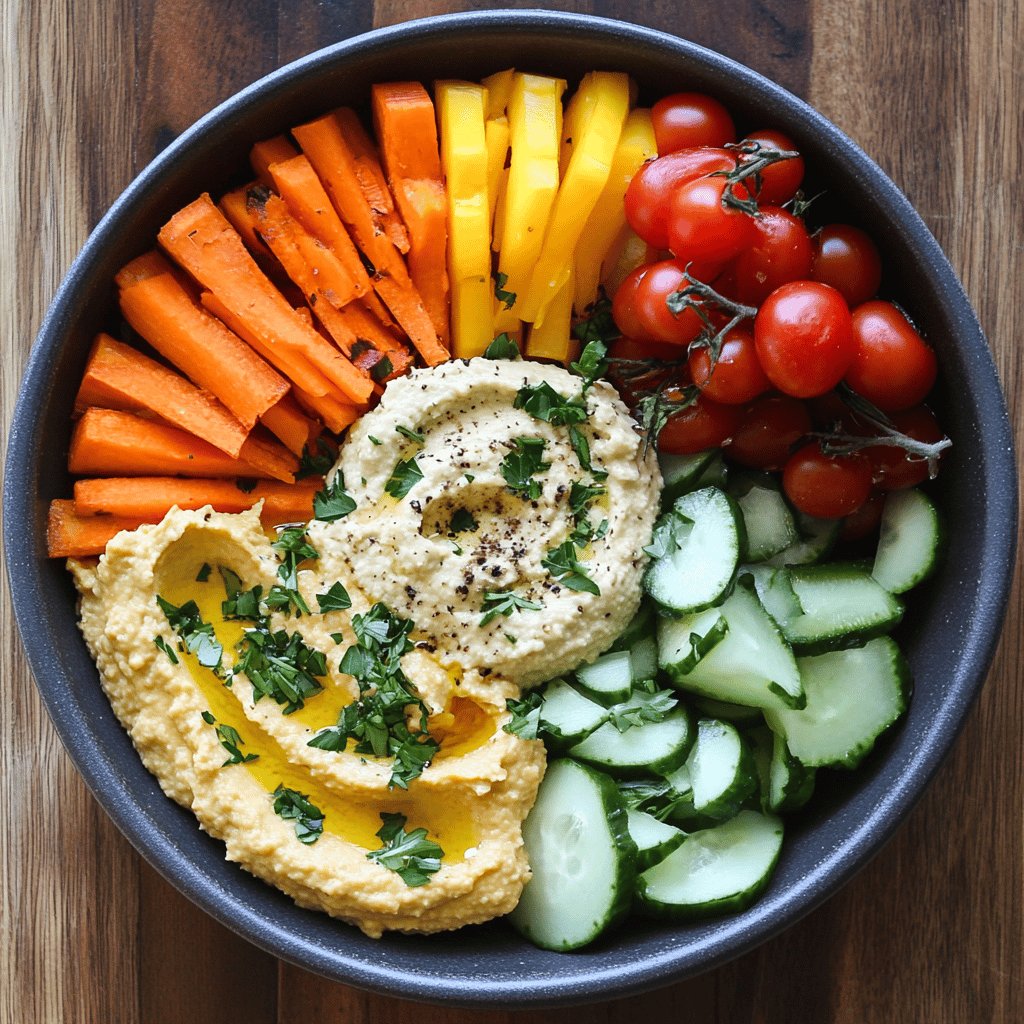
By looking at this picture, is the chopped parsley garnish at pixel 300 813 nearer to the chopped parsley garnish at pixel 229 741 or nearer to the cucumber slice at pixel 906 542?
the chopped parsley garnish at pixel 229 741

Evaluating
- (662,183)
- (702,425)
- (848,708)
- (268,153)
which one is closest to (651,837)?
(848,708)

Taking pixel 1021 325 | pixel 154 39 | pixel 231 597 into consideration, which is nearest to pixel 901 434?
pixel 1021 325

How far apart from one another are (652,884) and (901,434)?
2.94 feet

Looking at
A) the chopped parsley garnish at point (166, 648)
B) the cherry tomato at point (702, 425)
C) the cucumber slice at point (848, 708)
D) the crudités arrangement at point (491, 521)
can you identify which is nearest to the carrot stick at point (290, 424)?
the crudités arrangement at point (491, 521)

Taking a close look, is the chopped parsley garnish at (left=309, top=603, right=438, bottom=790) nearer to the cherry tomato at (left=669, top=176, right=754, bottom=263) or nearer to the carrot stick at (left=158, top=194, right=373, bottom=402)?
the carrot stick at (left=158, top=194, right=373, bottom=402)

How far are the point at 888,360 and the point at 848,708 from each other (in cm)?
61

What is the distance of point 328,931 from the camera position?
1.86m

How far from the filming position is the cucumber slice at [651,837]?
185 centimetres

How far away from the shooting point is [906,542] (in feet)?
6.33

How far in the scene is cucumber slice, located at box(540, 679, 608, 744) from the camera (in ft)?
6.23

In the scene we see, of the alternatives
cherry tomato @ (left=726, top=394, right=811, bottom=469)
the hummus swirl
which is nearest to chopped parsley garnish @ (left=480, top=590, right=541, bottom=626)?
the hummus swirl

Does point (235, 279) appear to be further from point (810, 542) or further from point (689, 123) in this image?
point (810, 542)

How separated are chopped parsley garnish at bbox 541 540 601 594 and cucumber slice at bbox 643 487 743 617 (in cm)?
13

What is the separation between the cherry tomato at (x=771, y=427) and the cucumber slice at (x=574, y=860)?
2.15 ft
